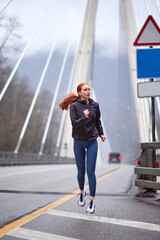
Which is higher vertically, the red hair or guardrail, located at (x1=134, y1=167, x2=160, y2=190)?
the red hair

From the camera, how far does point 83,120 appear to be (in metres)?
4.30

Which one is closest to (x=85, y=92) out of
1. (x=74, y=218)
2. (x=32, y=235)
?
(x=74, y=218)

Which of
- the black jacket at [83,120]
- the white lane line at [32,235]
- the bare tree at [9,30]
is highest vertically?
the bare tree at [9,30]

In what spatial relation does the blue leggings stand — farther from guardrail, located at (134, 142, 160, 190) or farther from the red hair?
guardrail, located at (134, 142, 160, 190)

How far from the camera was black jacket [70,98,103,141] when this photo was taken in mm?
4332

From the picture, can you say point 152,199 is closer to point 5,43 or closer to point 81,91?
point 81,91

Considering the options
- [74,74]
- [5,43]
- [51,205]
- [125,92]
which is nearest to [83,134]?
[51,205]

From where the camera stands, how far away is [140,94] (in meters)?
5.79

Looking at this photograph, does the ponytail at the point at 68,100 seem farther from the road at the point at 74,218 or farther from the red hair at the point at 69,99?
the road at the point at 74,218

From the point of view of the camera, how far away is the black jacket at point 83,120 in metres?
4.33

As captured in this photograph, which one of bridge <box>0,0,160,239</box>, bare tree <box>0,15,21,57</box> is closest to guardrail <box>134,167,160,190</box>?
bridge <box>0,0,160,239</box>

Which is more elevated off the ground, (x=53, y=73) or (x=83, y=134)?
(x=53, y=73)

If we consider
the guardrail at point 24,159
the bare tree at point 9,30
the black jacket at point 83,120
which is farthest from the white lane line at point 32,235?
the bare tree at point 9,30

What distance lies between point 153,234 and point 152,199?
7.96 ft
